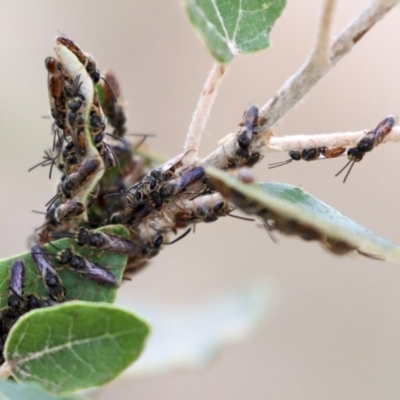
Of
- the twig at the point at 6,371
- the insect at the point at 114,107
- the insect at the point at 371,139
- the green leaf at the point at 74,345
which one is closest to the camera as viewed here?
the green leaf at the point at 74,345

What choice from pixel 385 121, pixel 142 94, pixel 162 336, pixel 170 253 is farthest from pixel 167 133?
pixel 385 121

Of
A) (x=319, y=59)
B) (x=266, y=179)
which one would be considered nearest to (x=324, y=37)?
(x=319, y=59)

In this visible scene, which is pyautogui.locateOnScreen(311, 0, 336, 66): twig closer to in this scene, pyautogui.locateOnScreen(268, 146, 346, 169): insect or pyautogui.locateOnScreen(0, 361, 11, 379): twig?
pyautogui.locateOnScreen(268, 146, 346, 169): insect

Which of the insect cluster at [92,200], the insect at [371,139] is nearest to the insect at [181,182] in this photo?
the insect cluster at [92,200]

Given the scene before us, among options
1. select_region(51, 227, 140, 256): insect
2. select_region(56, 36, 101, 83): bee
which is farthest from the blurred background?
select_region(51, 227, 140, 256): insect

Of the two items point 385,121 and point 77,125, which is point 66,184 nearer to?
point 77,125

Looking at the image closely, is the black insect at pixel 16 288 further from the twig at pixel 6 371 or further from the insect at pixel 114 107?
the insect at pixel 114 107

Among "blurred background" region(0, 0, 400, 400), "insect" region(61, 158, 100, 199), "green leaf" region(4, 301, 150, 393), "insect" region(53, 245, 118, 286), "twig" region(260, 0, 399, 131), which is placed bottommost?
"blurred background" region(0, 0, 400, 400)
